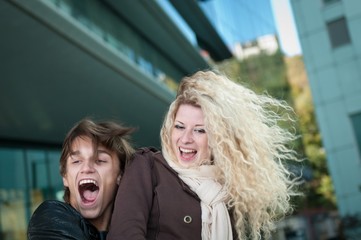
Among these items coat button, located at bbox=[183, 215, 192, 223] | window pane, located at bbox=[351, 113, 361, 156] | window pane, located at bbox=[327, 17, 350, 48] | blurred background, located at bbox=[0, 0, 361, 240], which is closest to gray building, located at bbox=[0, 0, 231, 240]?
blurred background, located at bbox=[0, 0, 361, 240]

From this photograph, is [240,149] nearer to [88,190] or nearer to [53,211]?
[88,190]

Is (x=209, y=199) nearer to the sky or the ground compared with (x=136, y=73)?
nearer to the ground

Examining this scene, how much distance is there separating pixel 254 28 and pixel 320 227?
15467 millimetres

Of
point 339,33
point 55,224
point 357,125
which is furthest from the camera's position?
point 339,33

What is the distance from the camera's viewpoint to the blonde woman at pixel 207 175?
213 centimetres

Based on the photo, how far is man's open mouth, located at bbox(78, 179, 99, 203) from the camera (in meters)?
2.39

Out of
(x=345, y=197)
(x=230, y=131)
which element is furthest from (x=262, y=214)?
(x=345, y=197)

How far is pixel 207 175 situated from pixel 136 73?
9.86m

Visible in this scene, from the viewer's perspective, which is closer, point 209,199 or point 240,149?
point 209,199

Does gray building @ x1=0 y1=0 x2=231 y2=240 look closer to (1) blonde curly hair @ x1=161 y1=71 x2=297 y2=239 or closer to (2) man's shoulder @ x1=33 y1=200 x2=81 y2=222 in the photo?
(1) blonde curly hair @ x1=161 y1=71 x2=297 y2=239

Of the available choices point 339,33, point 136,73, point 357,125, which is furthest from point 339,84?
point 136,73

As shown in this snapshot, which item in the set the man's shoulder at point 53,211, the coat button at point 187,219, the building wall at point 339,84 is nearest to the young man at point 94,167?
the man's shoulder at point 53,211

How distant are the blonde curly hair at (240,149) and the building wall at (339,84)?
17849 mm

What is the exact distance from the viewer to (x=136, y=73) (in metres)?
12.0
